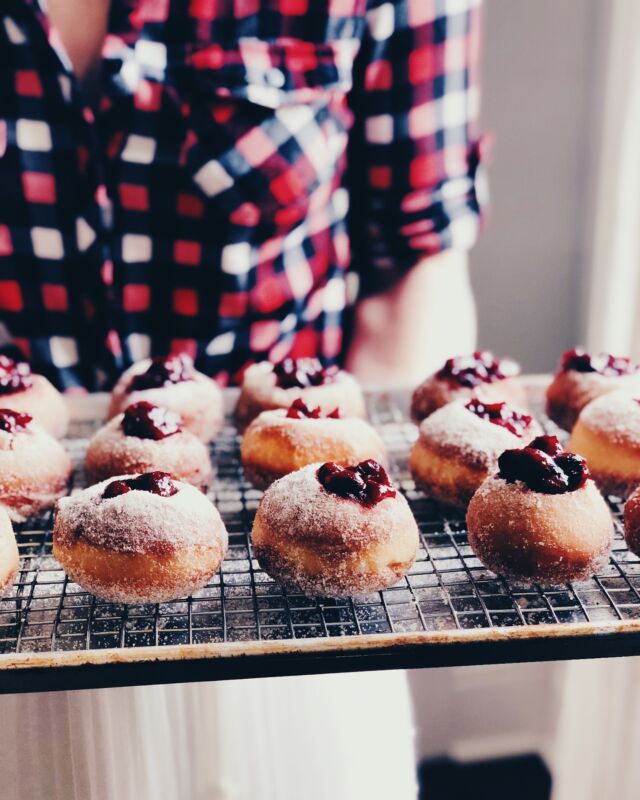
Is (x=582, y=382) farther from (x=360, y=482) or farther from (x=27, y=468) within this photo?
(x=27, y=468)

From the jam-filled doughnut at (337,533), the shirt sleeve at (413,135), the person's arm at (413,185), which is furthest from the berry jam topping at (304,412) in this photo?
the shirt sleeve at (413,135)

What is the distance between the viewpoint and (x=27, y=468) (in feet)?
3.96

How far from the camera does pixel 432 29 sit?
1.68 metres

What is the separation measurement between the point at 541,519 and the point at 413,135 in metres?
0.99

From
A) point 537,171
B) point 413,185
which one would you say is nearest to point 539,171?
point 537,171

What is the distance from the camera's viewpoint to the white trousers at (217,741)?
0.88m

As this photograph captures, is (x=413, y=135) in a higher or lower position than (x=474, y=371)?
higher

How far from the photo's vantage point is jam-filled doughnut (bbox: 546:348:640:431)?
1460 mm

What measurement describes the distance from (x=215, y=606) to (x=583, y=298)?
2180 millimetres

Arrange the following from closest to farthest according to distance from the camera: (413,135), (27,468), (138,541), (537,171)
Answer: (138,541) → (27,468) → (413,135) → (537,171)

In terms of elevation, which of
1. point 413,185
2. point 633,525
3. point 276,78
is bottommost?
point 633,525

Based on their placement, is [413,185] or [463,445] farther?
[413,185]

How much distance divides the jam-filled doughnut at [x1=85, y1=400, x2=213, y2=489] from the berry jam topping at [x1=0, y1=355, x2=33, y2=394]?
0.21m

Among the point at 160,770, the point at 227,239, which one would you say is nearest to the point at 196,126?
the point at 227,239
